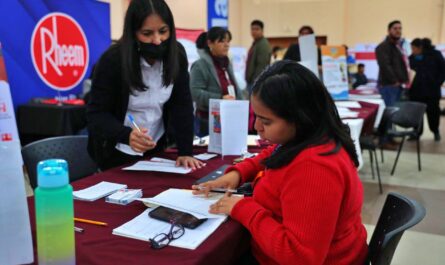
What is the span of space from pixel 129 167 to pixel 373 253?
2.88 ft

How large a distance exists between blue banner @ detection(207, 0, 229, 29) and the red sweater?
4301mm

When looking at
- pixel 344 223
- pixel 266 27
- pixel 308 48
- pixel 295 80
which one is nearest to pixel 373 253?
pixel 344 223

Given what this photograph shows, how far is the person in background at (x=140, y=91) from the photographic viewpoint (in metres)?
1.49

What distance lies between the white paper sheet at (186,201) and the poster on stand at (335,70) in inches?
124

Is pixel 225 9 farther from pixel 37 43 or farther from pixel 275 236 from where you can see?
pixel 275 236

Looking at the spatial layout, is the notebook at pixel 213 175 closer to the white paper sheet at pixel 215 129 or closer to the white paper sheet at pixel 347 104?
the white paper sheet at pixel 215 129

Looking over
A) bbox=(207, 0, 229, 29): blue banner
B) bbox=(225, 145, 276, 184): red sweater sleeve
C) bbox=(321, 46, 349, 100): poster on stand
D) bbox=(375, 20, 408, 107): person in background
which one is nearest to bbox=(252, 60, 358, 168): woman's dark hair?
bbox=(225, 145, 276, 184): red sweater sleeve

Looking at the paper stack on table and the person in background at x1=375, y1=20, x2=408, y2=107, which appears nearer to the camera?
the paper stack on table

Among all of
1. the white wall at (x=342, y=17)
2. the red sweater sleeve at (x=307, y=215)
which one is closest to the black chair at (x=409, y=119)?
the red sweater sleeve at (x=307, y=215)

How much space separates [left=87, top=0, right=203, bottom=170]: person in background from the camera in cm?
149

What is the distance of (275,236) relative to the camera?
915 mm

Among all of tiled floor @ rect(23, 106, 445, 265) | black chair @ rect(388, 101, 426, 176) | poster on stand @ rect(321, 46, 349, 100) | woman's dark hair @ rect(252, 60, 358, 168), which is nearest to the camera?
woman's dark hair @ rect(252, 60, 358, 168)

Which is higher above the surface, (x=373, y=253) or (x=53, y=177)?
Result: (x=53, y=177)

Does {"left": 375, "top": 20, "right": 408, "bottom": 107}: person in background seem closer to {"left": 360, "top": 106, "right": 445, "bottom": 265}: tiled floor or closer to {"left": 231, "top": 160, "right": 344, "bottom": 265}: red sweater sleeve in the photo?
{"left": 360, "top": 106, "right": 445, "bottom": 265}: tiled floor
